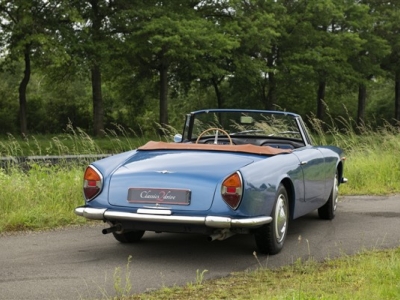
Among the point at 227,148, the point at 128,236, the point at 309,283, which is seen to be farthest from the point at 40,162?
the point at 309,283

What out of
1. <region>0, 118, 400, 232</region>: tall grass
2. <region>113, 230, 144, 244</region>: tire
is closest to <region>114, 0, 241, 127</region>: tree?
<region>0, 118, 400, 232</region>: tall grass

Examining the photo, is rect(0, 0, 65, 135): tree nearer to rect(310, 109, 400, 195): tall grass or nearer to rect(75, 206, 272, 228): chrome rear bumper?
rect(310, 109, 400, 195): tall grass

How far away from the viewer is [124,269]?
5516mm

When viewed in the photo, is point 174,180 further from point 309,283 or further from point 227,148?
point 309,283

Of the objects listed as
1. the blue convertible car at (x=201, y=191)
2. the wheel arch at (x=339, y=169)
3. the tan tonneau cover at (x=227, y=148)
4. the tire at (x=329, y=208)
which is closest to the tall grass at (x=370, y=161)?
the wheel arch at (x=339, y=169)

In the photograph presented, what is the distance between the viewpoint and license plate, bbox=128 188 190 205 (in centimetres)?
561

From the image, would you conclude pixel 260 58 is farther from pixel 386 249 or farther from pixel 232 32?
pixel 386 249

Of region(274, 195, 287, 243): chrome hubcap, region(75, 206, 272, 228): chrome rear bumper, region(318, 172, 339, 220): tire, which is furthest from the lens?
region(318, 172, 339, 220): tire

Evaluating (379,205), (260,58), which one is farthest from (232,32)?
(379,205)

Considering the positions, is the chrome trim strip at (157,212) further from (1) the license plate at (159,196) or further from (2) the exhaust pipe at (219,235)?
(2) the exhaust pipe at (219,235)

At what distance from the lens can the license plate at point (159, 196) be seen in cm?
561

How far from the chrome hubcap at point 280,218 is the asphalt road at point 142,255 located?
0.58 ft

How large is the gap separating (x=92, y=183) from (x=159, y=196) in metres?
0.70

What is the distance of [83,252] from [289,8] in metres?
34.2
